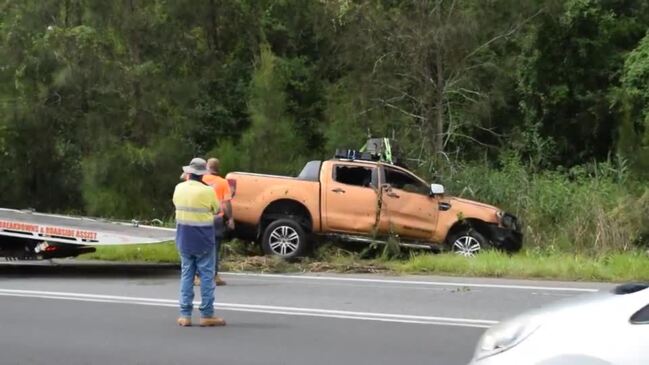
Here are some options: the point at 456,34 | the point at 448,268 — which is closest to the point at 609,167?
the point at 456,34

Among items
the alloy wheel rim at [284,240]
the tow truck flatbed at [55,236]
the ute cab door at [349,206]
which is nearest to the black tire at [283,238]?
the alloy wheel rim at [284,240]

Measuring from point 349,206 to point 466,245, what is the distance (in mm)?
2093

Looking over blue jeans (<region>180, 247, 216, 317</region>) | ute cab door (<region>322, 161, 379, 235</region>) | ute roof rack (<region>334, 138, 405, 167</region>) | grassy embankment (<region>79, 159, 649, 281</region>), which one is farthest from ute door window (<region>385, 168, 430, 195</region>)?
blue jeans (<region>180, 247, 216, 317</region>)

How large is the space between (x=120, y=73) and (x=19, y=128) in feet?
9.37

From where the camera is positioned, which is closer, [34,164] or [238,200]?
[238,200]

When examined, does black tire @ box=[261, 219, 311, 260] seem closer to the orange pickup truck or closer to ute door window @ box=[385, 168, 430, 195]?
the orange pickup truck

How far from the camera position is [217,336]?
8305 millimetres

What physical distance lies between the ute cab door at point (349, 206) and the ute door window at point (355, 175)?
4 centimetres

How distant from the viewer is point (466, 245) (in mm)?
14625

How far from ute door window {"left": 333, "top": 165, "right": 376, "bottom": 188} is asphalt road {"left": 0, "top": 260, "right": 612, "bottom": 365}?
6.75 feet

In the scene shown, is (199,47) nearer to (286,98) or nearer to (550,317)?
(286,98)

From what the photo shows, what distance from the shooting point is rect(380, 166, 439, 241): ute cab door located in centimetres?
1468

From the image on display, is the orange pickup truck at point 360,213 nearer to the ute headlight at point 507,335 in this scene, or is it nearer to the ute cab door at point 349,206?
the ute cab door at point 349,206

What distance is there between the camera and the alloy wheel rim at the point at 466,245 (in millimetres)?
14531
